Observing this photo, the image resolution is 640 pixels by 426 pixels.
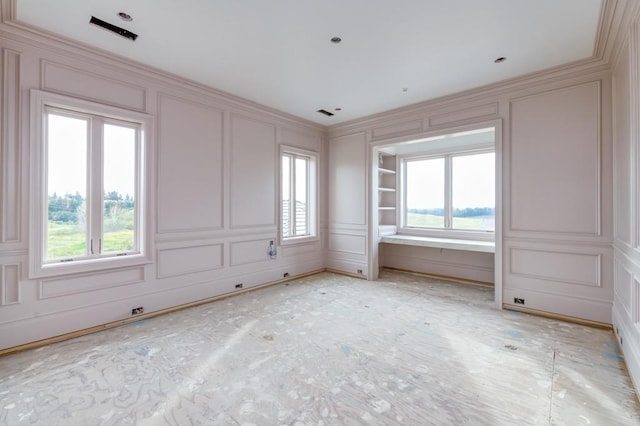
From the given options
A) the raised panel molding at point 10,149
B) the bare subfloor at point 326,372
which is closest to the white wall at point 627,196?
the bare subfloor at point 326,372

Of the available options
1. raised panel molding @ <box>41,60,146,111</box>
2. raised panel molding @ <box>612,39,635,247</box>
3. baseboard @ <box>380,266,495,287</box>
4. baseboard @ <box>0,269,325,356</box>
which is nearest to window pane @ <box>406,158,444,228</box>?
baseboard @ <box>380,266,495,287</box>

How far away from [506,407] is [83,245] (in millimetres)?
4155

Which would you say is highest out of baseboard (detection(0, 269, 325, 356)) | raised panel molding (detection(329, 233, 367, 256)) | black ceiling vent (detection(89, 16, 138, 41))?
black ceiling vent (detection(89, 16, 138, 41))

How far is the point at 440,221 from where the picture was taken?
5676 millimetres

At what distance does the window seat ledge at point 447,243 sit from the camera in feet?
14.7

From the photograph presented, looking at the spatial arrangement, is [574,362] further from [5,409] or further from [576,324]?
[5,409]

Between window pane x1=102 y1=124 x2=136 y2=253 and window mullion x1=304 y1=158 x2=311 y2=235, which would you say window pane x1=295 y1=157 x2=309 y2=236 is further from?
window pane x1=102 y1=124 x2=136 y2=253

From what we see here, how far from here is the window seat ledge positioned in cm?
448

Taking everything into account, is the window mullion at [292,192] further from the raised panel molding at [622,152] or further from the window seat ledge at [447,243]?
the raised panel molding at [622,152]

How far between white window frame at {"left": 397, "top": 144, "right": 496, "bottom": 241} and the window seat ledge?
0.16m

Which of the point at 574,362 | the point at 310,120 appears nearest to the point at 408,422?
the point at 574,362

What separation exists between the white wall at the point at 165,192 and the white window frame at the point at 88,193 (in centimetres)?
6

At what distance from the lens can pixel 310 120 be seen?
5.55m

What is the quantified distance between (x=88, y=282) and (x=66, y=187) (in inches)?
40.8
